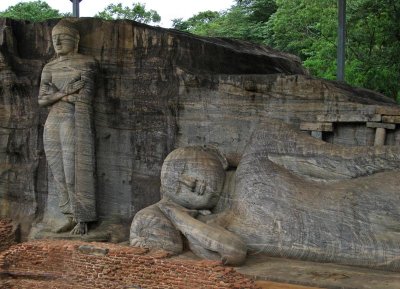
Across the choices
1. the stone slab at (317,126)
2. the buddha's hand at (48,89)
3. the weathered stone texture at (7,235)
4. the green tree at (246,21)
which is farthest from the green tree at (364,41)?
the weathered stone texture at (7,235)

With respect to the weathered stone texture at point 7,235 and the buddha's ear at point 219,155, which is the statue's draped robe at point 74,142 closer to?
the weathered stone texture at point 7,235

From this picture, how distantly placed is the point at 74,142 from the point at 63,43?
1.30 meters

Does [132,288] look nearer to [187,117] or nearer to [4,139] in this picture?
[187,117]

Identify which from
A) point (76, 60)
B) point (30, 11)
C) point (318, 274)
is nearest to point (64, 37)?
point (76, 60)

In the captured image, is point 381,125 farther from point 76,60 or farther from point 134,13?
point 134,13

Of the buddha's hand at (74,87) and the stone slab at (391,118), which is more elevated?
the buddha's hand at (74,87)

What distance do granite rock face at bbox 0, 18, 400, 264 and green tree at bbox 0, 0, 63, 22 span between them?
53.3 ft

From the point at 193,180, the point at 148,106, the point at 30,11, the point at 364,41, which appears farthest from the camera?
the point at 30,11

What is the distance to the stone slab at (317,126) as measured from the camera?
6316mm

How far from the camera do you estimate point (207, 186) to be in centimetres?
635

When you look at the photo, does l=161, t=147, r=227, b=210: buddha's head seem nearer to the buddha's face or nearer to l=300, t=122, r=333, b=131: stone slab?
l=300, t=122, r=333, b=131: stone slab

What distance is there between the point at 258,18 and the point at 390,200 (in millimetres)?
20735

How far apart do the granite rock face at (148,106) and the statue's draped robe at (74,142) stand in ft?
0.74

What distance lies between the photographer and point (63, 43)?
7207 mm
